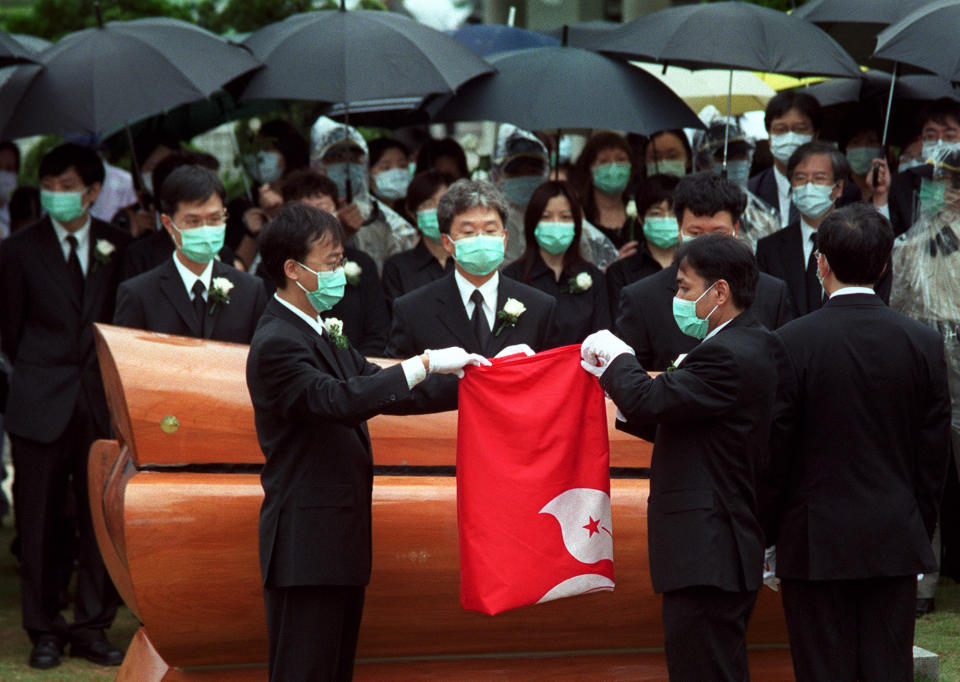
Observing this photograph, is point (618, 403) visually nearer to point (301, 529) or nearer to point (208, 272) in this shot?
point (301, 529)

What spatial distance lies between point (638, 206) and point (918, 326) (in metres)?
2.52

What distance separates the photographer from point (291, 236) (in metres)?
4.36

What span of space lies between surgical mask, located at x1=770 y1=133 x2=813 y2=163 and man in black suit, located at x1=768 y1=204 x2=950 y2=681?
300cm

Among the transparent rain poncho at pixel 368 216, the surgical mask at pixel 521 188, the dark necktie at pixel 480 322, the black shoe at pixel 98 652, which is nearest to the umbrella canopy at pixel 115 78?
the transparent rain poncho at pixel 368 216

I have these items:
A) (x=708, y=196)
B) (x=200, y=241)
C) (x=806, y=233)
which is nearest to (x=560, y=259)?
(x=806, y=233)

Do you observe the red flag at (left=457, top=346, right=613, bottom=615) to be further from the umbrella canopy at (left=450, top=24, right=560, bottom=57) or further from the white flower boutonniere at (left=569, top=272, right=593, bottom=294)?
the umbrella canopy at (left=450, top=24, right=560, bottom=57)

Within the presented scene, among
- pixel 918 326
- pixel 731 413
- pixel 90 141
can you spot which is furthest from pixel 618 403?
pixel 90 141

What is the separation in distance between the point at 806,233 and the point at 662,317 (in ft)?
5.04

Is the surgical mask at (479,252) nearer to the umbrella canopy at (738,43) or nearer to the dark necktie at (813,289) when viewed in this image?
the dark necktie at (813,289)

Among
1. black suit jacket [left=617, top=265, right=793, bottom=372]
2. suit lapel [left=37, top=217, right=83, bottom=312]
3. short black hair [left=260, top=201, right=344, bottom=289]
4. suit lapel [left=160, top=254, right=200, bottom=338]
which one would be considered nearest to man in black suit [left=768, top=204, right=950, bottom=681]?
black suit jacket [left=617, top=265, right=793, bottom=372]

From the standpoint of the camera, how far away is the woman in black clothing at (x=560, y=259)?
21.1 feet

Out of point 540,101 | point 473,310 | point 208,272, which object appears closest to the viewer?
point 473,310

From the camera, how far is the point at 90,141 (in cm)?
967

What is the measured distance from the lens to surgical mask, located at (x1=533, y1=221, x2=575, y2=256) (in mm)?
6504
